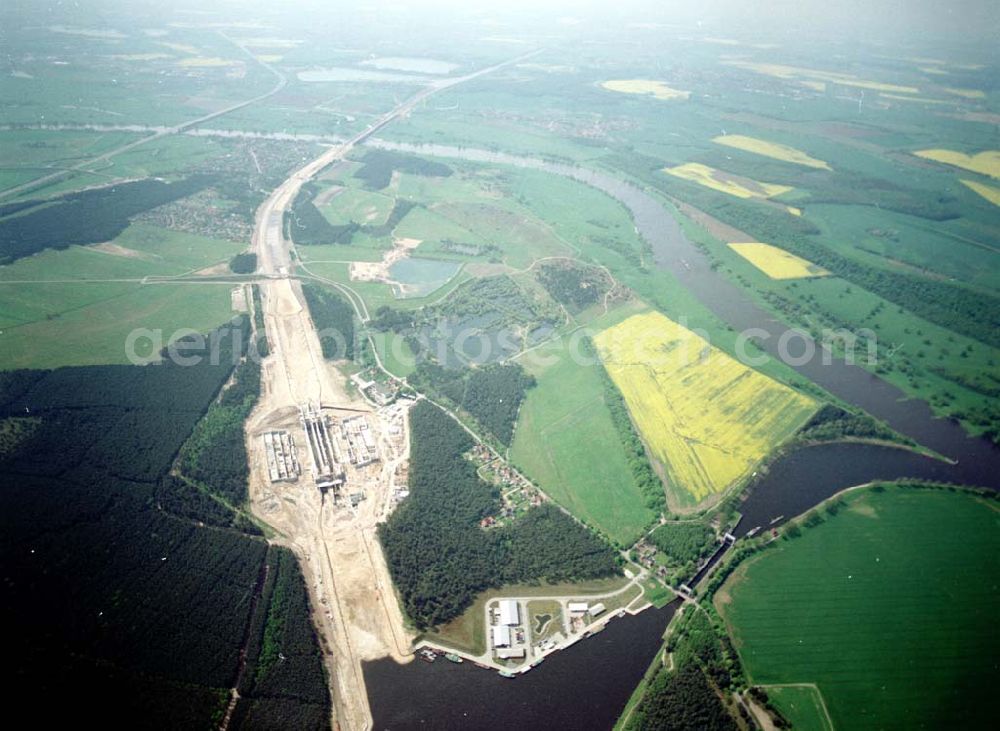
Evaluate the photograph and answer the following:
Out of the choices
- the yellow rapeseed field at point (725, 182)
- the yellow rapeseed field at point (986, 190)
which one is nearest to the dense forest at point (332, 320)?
the yellow rapeseed field at point (725, 182)

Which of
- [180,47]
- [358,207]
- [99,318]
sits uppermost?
[180,47]

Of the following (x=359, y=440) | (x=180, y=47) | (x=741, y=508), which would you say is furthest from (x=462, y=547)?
(x=180, y=47)

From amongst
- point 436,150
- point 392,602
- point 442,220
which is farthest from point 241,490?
point 436,150

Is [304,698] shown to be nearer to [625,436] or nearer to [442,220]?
[625,436]

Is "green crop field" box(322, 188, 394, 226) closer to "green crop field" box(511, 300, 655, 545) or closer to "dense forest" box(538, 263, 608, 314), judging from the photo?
"dense forest" box(538, 263, 608, 314)

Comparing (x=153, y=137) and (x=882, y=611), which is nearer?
(x=882, y=611)

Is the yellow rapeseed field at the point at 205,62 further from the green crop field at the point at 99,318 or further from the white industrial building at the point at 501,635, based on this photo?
the white industrial building at the point at 501,635

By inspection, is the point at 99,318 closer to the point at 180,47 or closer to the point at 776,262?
the point at 776,262
